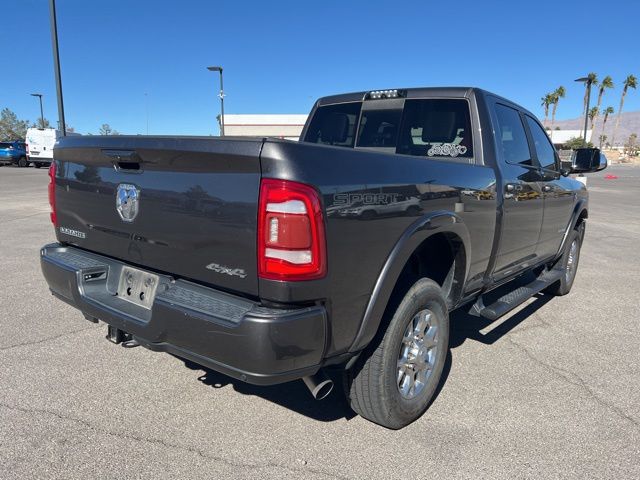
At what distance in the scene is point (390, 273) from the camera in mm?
2400

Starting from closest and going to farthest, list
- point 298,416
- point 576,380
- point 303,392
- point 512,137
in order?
point 298,416 < point 303,392 < point 576,380 < point 512,137

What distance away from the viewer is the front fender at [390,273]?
2.32 m

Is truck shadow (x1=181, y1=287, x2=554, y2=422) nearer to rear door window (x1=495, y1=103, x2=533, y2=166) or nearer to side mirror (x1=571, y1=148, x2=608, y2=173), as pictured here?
rear door window (x1=495, y1=103, x2=533, y2=166)

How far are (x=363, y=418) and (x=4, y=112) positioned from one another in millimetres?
95981

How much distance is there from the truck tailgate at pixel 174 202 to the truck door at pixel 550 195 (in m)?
3.21

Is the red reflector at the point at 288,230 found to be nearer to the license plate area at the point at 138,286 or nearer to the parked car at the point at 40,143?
the license plate area at the point at 138,286

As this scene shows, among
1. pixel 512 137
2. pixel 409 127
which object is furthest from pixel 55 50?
pixel 512 137

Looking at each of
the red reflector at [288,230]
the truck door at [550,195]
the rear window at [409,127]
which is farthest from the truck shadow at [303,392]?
the rear window at [409,127]

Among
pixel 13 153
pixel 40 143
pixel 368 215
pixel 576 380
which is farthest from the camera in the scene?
pixel 13 153

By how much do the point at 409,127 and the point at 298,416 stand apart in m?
2.33

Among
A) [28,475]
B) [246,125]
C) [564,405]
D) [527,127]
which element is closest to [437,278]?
[564,405]

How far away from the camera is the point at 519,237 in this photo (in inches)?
157

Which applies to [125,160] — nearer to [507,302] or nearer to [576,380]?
[507,302]

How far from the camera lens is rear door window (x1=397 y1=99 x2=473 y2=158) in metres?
3.62
